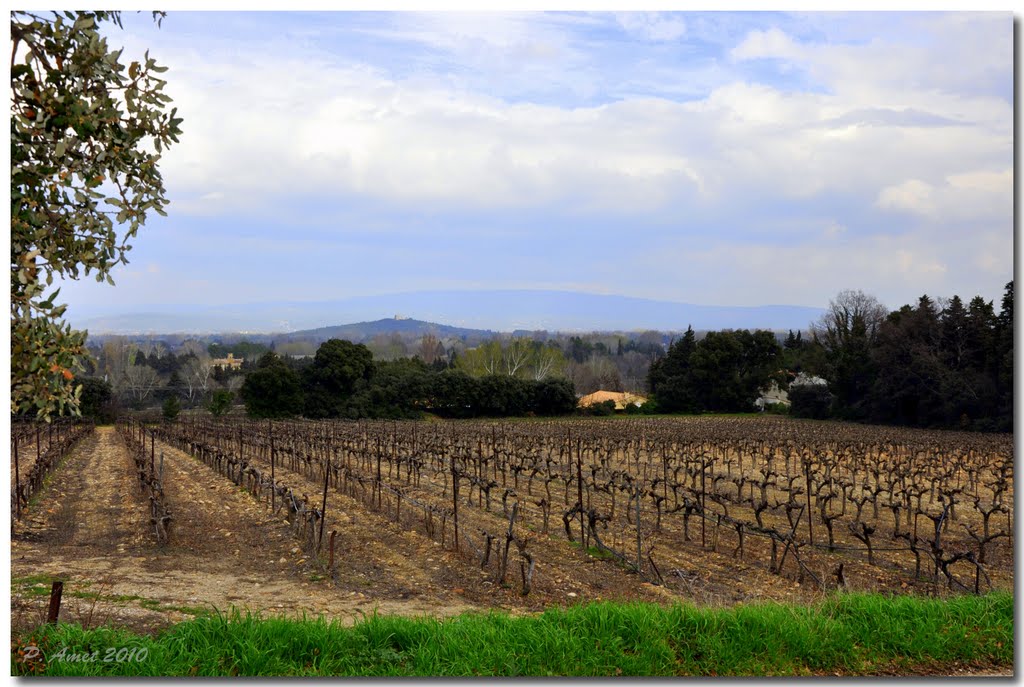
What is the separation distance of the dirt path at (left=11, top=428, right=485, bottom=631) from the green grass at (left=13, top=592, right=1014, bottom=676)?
0.73 meters

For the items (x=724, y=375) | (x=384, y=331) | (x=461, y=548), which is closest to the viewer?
(x=461, y=548)

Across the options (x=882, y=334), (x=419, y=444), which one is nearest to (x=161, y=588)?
(x=419, y=444)

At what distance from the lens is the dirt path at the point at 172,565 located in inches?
263

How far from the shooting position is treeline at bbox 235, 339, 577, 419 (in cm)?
4231

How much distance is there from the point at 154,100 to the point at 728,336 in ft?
153

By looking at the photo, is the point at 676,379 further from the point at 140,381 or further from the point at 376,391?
the point at 140,381

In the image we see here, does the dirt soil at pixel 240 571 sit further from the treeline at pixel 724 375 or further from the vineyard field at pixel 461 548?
the treeline at pixel 724 375

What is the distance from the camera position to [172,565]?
906 centimetres

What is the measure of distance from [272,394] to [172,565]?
34366 millimetres

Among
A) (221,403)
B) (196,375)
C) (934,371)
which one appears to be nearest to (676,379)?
(934,371)

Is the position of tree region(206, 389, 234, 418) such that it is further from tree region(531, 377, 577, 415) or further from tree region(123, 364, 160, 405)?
tree region(531, 377, 577, 415)

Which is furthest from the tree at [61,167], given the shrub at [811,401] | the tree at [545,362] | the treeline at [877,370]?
the tree at [545,362]

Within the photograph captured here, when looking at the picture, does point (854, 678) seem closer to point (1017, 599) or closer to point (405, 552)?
point (1017, 599)

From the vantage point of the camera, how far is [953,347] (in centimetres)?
3559
